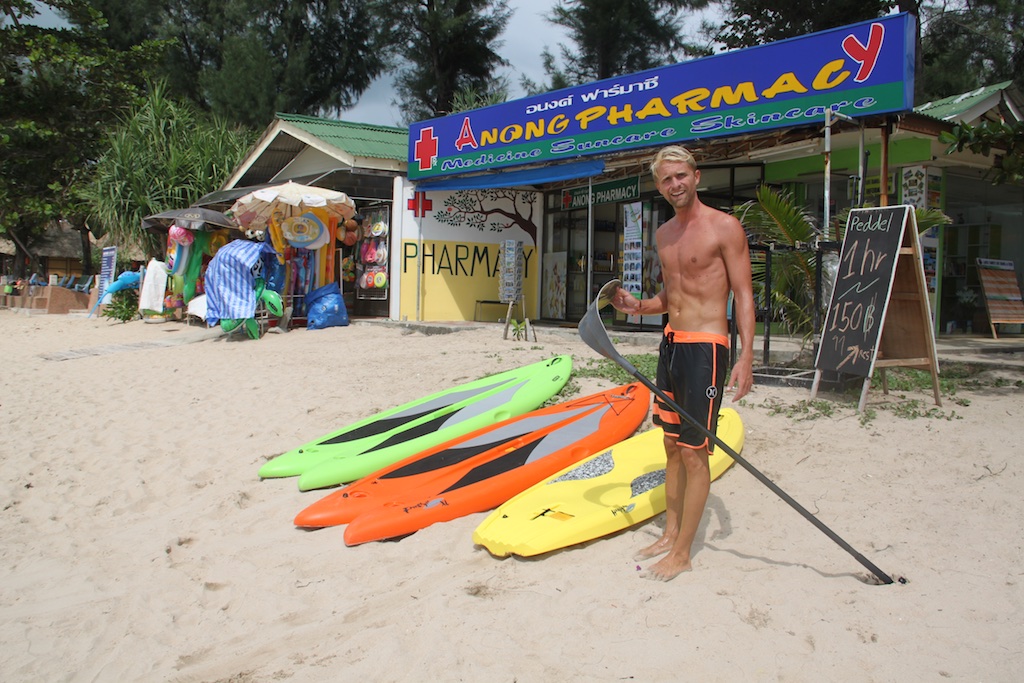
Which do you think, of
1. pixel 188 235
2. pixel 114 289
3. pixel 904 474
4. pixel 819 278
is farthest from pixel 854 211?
pixel 114 289

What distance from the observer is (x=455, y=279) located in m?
13.1

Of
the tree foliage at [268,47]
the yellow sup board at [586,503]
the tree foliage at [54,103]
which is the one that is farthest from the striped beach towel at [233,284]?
the tree foliage at [268,47]

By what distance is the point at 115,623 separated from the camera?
11.1 ft

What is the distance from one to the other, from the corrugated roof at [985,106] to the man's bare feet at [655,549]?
849 cm

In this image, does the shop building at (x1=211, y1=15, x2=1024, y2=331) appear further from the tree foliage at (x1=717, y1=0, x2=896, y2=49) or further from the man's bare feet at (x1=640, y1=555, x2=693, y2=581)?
the tree foliage at (x1=717, y1=0, x2=896, y2=49)

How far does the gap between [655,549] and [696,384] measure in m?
0.81

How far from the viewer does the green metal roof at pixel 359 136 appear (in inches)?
514

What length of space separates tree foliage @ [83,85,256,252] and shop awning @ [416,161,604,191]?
21.2 feet

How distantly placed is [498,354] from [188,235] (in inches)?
300

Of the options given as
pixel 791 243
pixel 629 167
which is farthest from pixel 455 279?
pixel 791 243

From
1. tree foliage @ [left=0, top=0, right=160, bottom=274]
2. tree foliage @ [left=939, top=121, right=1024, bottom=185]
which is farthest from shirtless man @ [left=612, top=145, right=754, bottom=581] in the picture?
tree foliage @ [left=0, top=0, right=160, bottom=274]

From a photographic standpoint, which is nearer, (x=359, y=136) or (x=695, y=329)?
(x=695, y=329)

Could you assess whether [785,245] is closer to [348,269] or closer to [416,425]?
[416,425]

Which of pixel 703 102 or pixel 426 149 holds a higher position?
pixel 426 149
